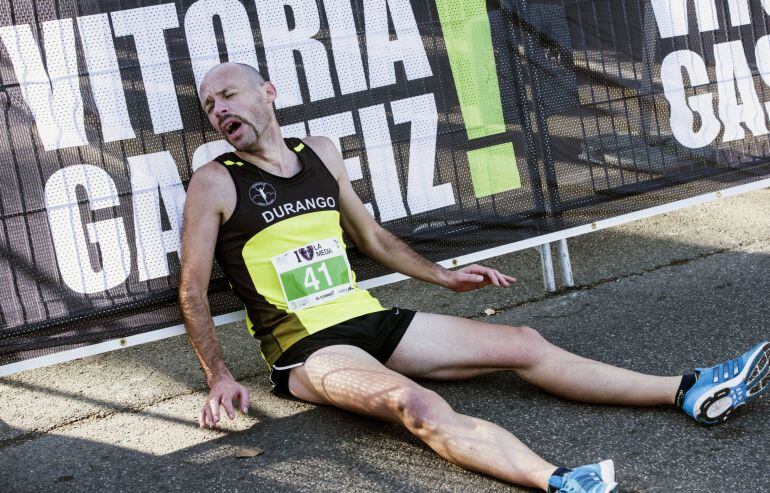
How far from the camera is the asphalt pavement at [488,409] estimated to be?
10.8 feet

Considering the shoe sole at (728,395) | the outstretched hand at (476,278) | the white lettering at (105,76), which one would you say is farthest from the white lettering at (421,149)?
the shoe sole at (728,395)

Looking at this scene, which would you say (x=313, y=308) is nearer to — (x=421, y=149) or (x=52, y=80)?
(x=421, y=149)

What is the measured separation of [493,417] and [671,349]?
97cm

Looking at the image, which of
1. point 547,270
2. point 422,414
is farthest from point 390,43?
point 422,414

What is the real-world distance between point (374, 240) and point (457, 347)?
71 cm

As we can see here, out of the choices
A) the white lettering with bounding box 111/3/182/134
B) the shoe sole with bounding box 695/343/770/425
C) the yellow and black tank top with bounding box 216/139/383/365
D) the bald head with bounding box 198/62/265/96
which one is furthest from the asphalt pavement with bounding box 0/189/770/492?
the bald head with bounding box 198/62/265/96

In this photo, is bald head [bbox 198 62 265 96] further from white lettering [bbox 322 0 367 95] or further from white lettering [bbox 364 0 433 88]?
white lettering [bbox 364 0 433 88]

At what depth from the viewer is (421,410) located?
10.5ft

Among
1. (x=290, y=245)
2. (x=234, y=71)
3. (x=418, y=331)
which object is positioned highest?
(x=234, y=71)

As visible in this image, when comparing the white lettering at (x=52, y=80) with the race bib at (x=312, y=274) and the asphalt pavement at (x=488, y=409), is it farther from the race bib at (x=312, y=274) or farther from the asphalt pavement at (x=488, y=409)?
the asphalt pavement at (x=488, y=409)

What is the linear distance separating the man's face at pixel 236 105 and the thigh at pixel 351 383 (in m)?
0.98

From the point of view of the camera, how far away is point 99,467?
3684 mm

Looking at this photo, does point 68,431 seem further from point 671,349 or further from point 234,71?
point 671,349

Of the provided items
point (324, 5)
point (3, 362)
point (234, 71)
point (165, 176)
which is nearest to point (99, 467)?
point (3, 362)
